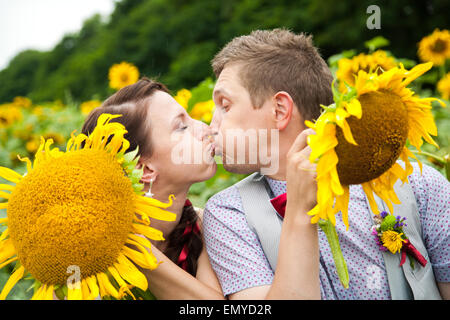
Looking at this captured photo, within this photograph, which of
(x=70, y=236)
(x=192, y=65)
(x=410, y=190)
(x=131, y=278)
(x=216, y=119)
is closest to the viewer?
(x=70, y=236)

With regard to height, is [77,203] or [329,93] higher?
[77,203]

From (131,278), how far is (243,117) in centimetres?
84

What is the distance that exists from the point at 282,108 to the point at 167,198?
2.26ft

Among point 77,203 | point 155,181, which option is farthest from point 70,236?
point 155,181

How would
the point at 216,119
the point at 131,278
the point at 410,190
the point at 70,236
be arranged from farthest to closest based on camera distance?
the point at 216,119 → the point at 410,190 → the point at 131,278 → the point at 70,236

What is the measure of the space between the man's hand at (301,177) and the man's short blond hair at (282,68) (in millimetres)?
557

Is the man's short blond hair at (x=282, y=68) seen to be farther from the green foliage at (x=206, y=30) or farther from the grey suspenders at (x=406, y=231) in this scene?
the green foliage at (x=206, y=30)

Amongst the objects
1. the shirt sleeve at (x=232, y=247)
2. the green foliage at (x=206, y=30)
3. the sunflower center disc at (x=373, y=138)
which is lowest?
the green foliage at (x=206, y=30)

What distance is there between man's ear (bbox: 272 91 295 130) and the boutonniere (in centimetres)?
53

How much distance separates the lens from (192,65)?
1262 cm

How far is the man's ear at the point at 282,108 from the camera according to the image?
75.5 inches


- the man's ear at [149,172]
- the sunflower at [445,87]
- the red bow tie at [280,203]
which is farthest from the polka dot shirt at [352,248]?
the sunflower at [445,87]
